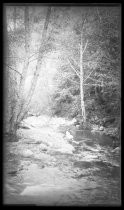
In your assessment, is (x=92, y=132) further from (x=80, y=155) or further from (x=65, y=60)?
(x=65, y=60)

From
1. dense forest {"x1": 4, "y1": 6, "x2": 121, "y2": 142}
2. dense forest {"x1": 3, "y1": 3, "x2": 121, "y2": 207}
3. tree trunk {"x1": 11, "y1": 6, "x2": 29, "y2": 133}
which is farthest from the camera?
tree trunk {"x1": 11, "y1": 6, "x2": 29, "y2": 133}

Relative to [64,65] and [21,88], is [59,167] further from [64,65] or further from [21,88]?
[64,65]

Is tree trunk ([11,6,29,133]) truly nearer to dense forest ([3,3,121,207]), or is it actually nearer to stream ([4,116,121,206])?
dense forest ([3,3,121,207])

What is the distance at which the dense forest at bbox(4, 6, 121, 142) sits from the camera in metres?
3.17

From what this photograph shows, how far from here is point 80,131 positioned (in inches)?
155

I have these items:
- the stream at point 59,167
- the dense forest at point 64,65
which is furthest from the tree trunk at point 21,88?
the stream at point 59,167

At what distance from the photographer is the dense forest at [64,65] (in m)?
3.17

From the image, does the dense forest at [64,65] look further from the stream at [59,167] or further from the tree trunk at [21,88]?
the stream at [59,167]

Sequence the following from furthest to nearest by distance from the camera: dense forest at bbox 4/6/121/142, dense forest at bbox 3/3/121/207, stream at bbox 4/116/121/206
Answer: dense forest at bbox 4/6/121/142
dense forest at bbox 3/3/121/207
stream at bbox 4/116/121/206

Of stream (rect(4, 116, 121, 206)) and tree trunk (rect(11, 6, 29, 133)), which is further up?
tree trunk (rect(11, 6, 29, 133))

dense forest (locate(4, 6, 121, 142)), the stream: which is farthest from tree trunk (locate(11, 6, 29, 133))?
the stream

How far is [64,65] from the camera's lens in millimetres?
3850

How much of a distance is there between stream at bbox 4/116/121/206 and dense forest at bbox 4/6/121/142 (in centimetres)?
32

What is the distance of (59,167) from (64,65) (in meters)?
2.09
